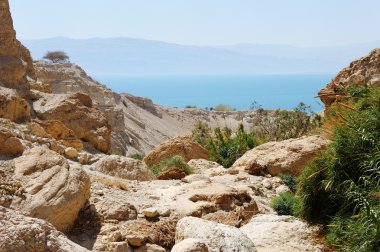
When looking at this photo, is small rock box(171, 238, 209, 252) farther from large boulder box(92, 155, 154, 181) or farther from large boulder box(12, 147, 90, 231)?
large boulder box(92, 155, 154, 181)

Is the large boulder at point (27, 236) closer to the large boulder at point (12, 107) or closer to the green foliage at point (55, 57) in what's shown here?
the large boulder at point (12, 107)

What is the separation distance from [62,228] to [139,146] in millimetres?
35620

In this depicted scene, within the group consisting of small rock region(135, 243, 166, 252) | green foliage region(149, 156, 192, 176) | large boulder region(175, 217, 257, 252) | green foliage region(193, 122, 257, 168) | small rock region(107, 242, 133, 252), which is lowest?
green foliage region(193, 122, 257, 168)

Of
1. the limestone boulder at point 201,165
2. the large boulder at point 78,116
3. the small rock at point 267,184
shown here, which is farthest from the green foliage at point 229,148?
the small rock at point 267,184

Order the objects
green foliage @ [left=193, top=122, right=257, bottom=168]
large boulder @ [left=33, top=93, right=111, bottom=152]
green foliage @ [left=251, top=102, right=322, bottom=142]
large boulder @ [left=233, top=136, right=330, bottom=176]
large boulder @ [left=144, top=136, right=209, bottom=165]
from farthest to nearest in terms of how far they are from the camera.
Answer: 1. green foliage @ [left=251, top=102, right=322, bottom=142]
2. green foliage @ [left=193, top=122, right=257, bottom=168]
3. large boulder @ [left=144, top=136, right=209, bottom=165]
4. large boulder @ [left=33, top=93, right=111, bottom=152]
5. large boulder @ [left=233, top=136, right=330, bottom=176]

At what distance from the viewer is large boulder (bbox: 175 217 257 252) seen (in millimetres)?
7188

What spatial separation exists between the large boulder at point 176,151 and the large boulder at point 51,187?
28.4 ft

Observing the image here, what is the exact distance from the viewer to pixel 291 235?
870cm

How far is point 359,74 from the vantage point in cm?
1512

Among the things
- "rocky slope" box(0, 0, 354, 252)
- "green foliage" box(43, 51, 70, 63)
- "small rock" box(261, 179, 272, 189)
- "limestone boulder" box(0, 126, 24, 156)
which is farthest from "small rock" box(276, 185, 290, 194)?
"green foliage" box(43, 51, 70, 63)

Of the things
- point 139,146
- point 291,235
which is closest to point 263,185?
point 291,235

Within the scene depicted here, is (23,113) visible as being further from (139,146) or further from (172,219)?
(139,146)

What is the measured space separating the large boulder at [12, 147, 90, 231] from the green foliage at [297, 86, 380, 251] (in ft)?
11.0

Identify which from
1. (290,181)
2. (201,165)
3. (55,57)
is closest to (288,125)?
(201,165)
